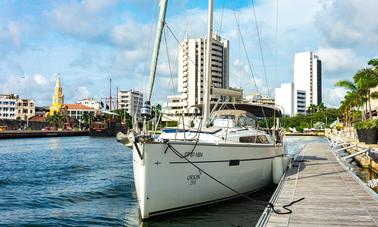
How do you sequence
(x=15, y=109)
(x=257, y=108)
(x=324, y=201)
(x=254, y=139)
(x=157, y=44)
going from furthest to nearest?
(x=15, y=109), (x=257, y=108), (x=254, y=139), (x=157, y=44), (x=324, y=201)

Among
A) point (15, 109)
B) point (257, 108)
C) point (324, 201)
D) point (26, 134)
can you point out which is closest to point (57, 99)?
point (15, 109)

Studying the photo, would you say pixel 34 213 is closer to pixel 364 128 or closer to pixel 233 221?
pixel 233 221

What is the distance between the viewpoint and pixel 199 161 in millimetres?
11617

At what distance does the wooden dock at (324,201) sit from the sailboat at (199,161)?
4.61ft

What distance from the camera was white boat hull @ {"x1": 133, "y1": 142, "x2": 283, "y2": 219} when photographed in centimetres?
1070

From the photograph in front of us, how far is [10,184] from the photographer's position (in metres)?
18.8

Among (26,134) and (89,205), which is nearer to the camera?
(89,205)

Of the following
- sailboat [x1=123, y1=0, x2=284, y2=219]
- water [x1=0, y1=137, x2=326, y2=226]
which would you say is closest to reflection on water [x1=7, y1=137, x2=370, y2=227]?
water [x1=0, y1=137, x2=326, y2=226]

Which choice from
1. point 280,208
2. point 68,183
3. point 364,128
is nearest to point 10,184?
point 68,183

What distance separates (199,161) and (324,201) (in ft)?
12.1

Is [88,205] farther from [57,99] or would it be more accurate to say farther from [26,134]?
[57,99]

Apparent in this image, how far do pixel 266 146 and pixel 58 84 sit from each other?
566 feet

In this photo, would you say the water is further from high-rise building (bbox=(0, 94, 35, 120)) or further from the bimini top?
high-rise building (bbox=(0, 94, 35, 120))

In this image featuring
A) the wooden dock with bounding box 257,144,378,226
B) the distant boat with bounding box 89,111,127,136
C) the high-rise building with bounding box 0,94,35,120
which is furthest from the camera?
the high-rise building with bounding box 0,94,35,120
